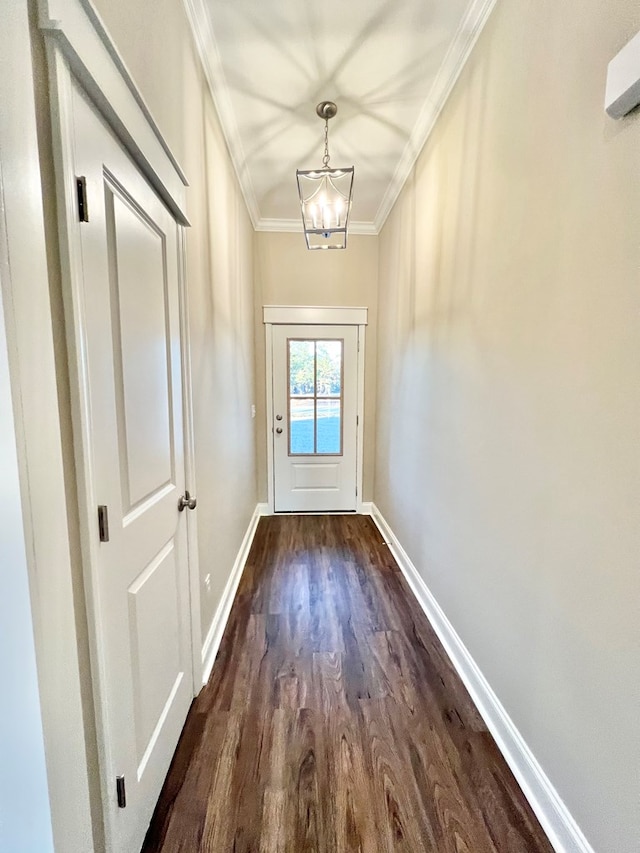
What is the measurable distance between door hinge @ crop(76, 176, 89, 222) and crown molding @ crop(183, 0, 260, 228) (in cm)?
134

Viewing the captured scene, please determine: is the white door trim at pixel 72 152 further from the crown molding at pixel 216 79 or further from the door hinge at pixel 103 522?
the crown molding at pixel 216 79

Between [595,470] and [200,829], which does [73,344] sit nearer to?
[595,470]

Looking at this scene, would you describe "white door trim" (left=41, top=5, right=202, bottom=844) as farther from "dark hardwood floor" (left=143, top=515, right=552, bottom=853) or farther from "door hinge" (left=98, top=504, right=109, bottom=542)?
"dark hardwood floor" (left=143, top=515, right=552, bottom=853)

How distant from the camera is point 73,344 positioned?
783mm

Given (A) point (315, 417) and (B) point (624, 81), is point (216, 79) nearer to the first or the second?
(B) point (624, 81)

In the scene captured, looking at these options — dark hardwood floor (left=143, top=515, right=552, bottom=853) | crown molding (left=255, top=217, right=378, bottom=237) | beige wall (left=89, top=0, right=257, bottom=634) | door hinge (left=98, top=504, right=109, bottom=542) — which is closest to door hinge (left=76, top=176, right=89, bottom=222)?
beige wall (left=89, top=0, right=257, bottom=634)

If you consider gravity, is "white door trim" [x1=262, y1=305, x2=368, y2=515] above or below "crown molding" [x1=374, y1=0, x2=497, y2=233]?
below

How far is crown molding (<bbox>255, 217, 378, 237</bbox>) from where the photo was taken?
11.5 ft

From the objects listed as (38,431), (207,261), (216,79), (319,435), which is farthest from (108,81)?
(319,435)

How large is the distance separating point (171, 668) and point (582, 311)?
5.88 feet

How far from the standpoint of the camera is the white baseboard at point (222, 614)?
5.84 ft

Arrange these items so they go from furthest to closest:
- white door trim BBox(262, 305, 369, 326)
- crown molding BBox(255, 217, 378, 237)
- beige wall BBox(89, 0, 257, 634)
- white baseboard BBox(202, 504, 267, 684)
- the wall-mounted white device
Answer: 1. white door trim BBox(262, 305, 369, 326)
2. crown molding BBox(255, 217, 378, 237)
3. white baseboard BBox(202, 504, 267, 684)
4. beige wall BBox(89, 0, 257, 634)
5. the wall-mounted white device

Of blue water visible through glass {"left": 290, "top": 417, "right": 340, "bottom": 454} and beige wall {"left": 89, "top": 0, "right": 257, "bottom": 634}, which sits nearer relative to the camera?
beige wall {"left": 89, "top": 0, "right": 257, "bottom": 634}

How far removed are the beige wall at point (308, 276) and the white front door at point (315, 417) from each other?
0.21 m
